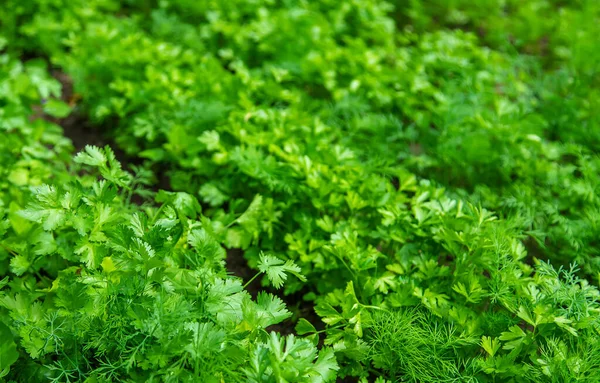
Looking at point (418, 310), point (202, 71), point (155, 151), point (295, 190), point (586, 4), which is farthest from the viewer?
point (586, 4)

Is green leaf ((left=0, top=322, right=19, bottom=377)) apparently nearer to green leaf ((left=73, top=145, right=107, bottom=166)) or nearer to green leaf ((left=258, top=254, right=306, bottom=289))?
green leaf ((left=73, top=145, right=107, bottom=166))

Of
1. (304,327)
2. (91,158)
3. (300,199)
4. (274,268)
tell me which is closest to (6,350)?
(91,158)

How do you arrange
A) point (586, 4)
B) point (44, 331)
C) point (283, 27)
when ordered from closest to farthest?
point (44, 331)
point (283, 27)
point (586, 4)

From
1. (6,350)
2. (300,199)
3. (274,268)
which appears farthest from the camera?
(300,199)

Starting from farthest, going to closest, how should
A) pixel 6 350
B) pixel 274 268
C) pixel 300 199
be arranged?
1. pixel 300 199
2. pixel 274 268
3. pixel 6 350

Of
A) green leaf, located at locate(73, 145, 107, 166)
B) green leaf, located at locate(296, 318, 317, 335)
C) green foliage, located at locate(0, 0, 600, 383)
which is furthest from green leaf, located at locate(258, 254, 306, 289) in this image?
green leaf, located at locate(73, 145, 107, 166)

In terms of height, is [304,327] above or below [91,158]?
below

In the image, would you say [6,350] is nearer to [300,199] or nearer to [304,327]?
[304,327]

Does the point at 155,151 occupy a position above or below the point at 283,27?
below

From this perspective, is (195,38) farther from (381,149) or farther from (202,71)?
(381,149)

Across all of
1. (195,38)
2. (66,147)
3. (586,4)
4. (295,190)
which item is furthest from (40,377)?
(586,4)

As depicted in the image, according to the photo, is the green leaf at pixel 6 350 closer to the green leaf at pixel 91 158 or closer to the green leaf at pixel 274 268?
the green leaf at pixel 91 158
